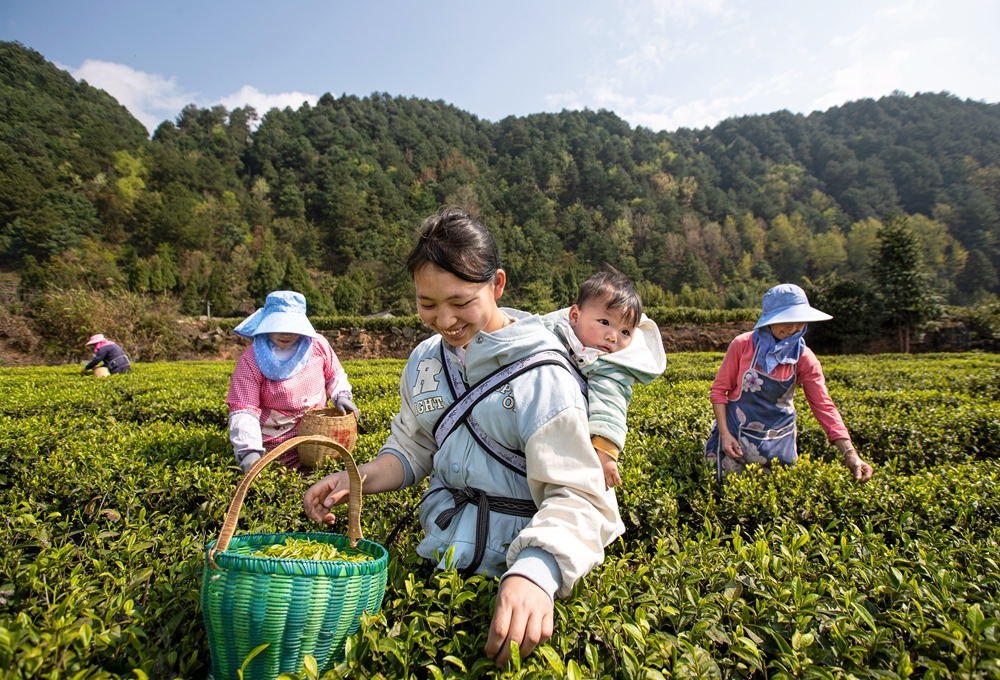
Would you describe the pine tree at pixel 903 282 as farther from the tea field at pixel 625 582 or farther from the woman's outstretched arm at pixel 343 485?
the woman's outstretched arm at pixel 343 485

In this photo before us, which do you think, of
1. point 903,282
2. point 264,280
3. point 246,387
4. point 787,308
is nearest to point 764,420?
point 787,308

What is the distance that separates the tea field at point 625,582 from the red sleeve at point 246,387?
35 centimetres

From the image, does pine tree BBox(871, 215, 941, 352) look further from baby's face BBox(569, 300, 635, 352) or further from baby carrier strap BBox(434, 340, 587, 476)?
baby carrier strap BBox(434, 340, 587, 476)

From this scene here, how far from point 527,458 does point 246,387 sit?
2.56m

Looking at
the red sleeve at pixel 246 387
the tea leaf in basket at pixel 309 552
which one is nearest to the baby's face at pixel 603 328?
the tea leaf in basket at pixel 309 552

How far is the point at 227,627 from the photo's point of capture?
1.15 m

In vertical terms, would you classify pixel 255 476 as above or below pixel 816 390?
above

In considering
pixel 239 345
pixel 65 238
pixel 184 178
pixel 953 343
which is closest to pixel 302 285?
pixel 239 345

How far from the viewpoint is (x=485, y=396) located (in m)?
1.49

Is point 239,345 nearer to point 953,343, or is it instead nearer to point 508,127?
point 953,343

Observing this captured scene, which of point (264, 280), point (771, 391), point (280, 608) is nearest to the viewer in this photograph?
point (280, 608)

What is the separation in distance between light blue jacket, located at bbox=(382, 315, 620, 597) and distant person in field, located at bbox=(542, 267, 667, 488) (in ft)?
0.98

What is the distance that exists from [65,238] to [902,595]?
6773 centimetres

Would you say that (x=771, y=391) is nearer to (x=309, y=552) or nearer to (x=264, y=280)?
(x=309, y=552)
